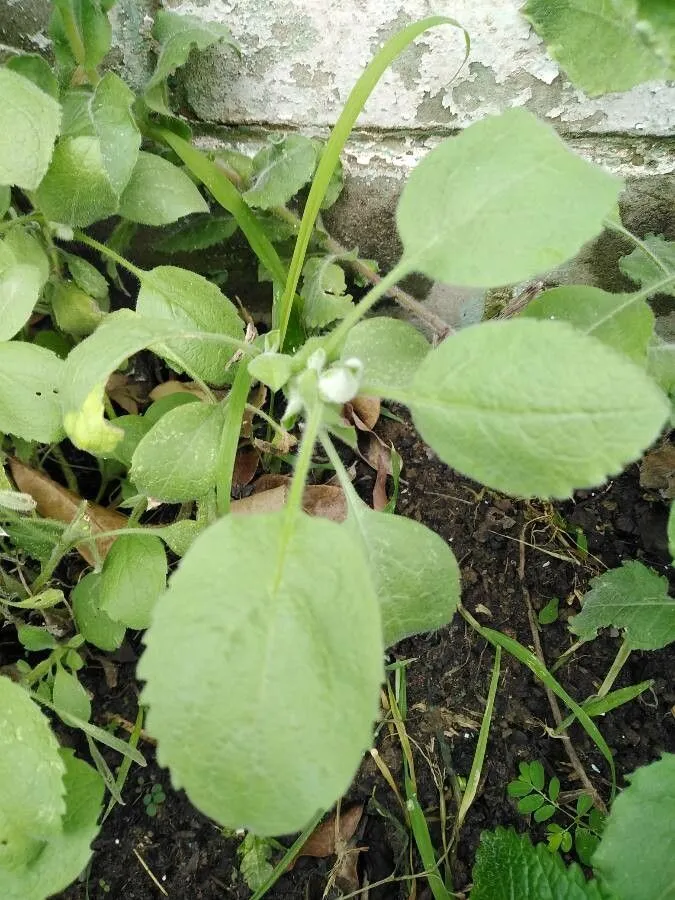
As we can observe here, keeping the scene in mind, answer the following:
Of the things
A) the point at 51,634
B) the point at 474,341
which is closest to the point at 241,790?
A: the point at 474,341

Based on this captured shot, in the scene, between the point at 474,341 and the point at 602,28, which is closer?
the point at 474,341

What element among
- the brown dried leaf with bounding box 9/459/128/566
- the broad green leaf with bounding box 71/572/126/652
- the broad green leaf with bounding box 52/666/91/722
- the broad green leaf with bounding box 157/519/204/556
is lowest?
the broad green leaf with bounding box 52/666/91/722

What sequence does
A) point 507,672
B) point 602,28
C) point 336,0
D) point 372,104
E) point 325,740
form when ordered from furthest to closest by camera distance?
point 507,672 → point 372,104 → point 336,0 → point 602,28 → point 325,740

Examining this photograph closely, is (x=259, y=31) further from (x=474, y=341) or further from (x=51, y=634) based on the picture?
(x=51, y=634)

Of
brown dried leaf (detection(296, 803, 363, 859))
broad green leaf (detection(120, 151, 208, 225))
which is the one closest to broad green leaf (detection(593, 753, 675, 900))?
brown dried leaf (detection(296, 803, 363, 859))

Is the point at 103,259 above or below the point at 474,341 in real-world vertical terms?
below

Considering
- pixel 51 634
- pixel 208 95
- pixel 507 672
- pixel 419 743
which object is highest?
pixel 208 95

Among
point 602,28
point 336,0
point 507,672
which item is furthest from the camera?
point 507,672

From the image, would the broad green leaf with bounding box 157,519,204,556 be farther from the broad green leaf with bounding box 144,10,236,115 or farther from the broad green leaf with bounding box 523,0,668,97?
the broad green leaf with bounding box 523,0,668,97
